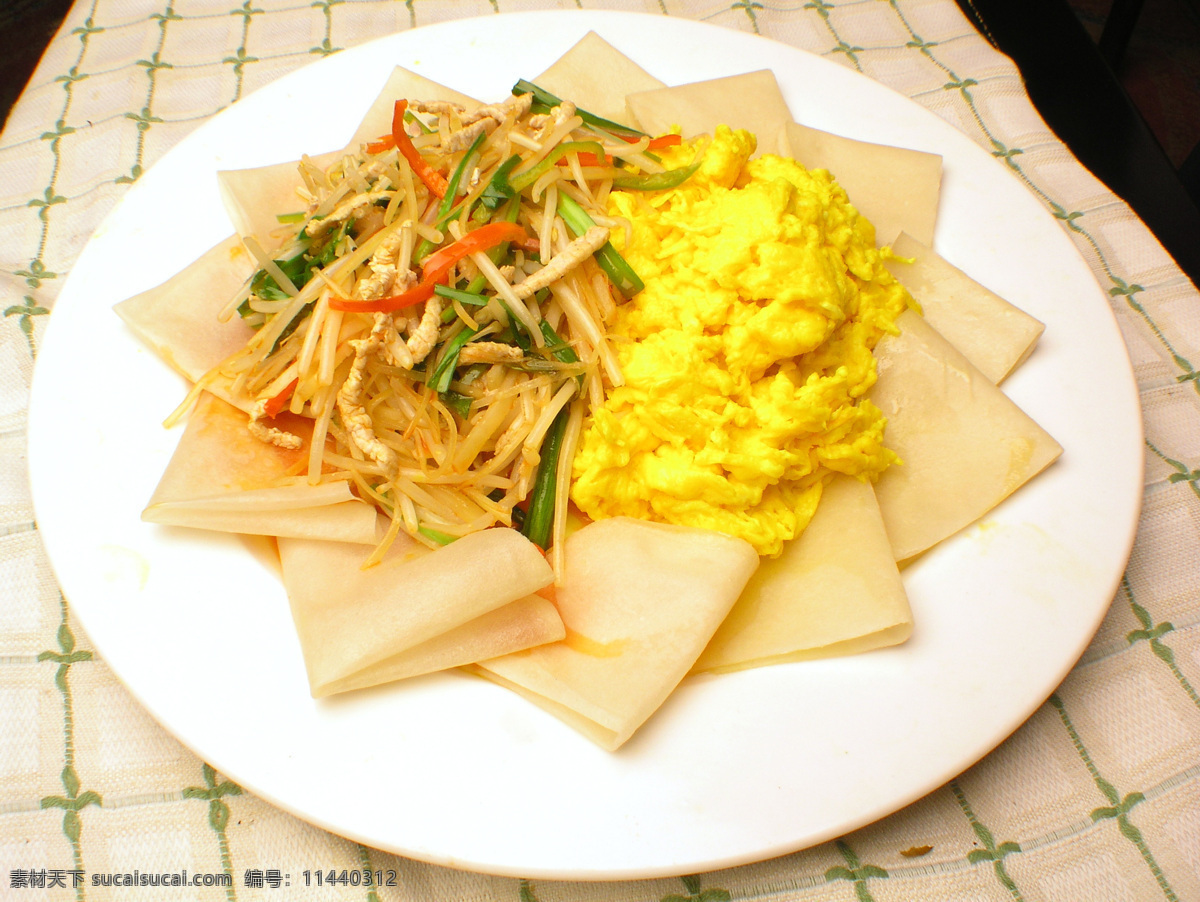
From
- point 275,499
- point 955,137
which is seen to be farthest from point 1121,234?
point 275,499

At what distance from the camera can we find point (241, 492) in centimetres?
215

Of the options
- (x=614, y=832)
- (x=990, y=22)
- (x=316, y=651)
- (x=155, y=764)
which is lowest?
(x=155, y=764)

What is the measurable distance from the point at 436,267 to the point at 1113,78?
391cm

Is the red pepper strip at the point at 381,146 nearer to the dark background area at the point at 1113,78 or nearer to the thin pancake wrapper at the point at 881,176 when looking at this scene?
the thin pancake wrapper at the point at 881,176

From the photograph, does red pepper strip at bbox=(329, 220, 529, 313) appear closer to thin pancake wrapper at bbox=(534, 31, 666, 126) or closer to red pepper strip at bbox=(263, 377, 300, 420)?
red pepper strip at bbox=(263, 377, 300, 420)

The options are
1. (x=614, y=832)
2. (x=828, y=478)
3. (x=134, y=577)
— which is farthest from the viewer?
(x=828, y=478)

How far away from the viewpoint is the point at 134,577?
2041mm

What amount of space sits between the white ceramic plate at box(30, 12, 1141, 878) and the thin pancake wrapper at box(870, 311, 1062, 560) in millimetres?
74

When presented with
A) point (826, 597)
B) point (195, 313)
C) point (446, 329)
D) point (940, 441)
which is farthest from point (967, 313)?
point (195, 313)

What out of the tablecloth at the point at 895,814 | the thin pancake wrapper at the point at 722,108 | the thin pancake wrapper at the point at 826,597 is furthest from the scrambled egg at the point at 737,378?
the tablecloth at the point at 895,814

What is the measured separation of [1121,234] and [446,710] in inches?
129

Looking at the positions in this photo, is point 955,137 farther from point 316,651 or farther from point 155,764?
point 155,764

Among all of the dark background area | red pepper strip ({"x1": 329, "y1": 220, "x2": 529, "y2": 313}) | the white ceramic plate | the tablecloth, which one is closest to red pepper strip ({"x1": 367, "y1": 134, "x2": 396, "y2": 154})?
red pepper strip ({"x1": 329, "y1": 220, "x2": 529, "y2": 313})

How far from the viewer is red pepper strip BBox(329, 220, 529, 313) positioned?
2254 mm
